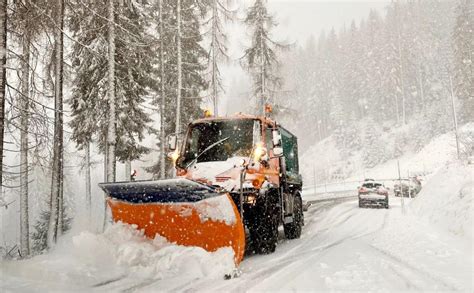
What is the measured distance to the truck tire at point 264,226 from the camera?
26.8 feet

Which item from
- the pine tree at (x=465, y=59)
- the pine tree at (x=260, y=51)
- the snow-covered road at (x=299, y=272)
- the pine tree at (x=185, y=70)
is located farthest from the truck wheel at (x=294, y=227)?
the pine tree at (x=465, y=59)

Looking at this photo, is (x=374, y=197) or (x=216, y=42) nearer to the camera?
(x=216, y=42)

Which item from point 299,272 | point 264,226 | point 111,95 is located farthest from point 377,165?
point 299,272

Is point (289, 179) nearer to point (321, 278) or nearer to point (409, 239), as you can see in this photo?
point (409, 239)

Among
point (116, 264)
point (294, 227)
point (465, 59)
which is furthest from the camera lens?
point (465, 59)

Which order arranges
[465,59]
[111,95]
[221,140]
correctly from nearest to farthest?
[221,140] → [111,95] → [465,59]

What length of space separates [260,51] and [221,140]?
1763 cm

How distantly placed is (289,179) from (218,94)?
11858 millimetres

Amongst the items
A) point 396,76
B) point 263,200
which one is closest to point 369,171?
point 396,76

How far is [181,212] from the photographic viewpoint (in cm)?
757

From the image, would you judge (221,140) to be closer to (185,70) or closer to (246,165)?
(246,165)

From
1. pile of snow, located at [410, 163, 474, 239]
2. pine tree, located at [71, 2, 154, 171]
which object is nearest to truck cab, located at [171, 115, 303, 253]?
pile of snow, located at [410, 163, 474, 239]

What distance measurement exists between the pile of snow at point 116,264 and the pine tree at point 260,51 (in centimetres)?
1868

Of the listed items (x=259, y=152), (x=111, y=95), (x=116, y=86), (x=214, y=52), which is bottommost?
(x=259, y=152)
